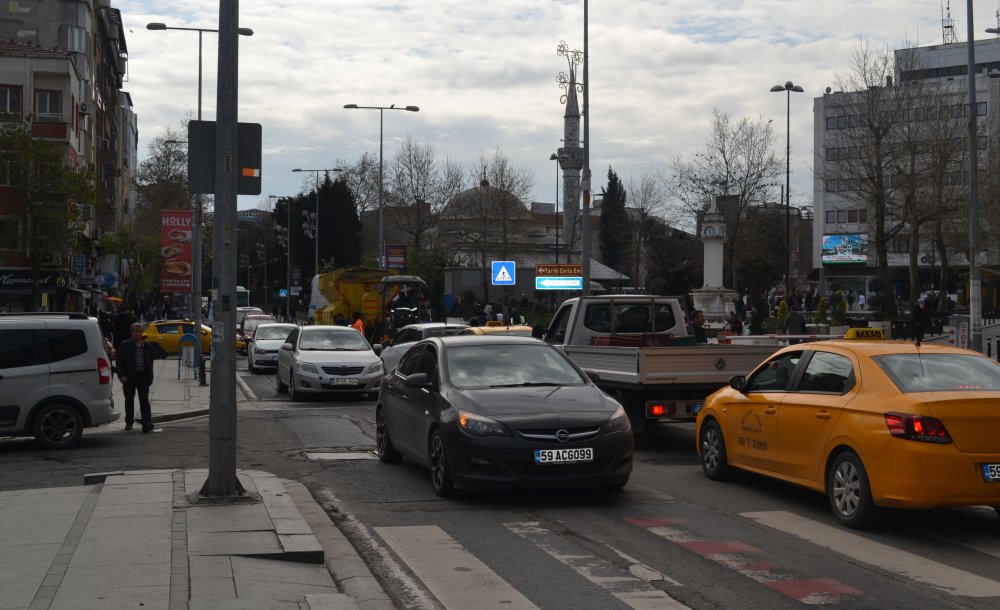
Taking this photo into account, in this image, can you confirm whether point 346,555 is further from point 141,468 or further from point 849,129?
point 849,129

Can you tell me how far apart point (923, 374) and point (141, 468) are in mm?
8637

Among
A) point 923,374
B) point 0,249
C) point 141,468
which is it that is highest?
point 0,249

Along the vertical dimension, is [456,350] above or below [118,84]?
below

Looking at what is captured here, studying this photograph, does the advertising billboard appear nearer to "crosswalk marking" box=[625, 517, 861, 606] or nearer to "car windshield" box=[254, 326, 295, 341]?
"car windshield" box=[254, 326, 295, 341]

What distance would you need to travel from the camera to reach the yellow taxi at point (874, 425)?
8.12 metres

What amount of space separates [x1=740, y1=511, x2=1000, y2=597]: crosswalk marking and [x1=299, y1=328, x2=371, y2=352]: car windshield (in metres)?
15.2

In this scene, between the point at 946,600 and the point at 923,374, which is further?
the point at 923,374

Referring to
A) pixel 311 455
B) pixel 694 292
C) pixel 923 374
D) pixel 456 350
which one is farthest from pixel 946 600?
pixel 694 292

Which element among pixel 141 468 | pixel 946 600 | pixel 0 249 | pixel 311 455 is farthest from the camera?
pixel 0 249

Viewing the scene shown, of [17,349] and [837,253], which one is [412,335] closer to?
[17,349]

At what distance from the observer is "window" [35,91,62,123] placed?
5128cm

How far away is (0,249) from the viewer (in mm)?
38719

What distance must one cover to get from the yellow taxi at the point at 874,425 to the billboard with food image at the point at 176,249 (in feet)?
61.3

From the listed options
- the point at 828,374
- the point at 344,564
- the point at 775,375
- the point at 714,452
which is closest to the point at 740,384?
the point at 775,375
